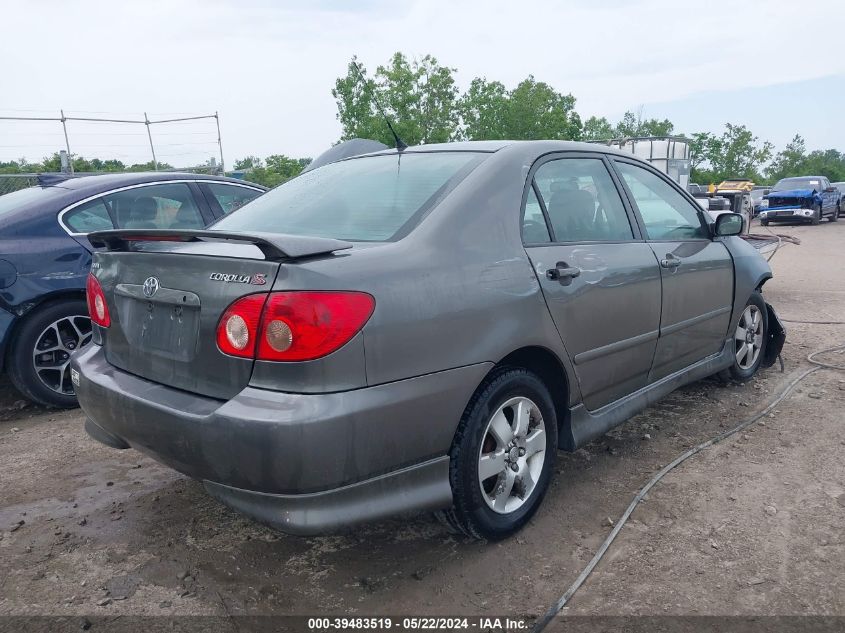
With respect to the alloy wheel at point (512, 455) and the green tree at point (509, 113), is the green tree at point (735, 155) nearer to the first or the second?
the green tree at point (509, 113)

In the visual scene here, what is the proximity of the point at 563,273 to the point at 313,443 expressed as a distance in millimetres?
1381

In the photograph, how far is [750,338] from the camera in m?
4.79

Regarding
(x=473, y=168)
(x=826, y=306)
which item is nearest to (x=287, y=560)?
(x=473, y=168)

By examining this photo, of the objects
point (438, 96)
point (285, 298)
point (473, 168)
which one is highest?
point (438, 96)

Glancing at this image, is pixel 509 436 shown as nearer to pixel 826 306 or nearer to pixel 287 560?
pixel 287 560

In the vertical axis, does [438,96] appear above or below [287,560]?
above

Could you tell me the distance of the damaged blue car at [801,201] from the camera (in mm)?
22391

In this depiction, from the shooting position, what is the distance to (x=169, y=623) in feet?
7.56

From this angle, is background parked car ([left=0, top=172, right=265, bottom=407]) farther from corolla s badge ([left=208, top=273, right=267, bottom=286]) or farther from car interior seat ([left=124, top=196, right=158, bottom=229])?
corolla s badge ([left=208, top=273, right=267, bottom=286])

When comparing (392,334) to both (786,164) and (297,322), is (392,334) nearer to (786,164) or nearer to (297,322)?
(297,322)

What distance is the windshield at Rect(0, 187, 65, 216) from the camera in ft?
15.0

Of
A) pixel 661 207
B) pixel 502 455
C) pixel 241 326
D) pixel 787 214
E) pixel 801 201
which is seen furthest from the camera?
pixel 787 214

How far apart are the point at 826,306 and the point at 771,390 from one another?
Answer: 150 inches

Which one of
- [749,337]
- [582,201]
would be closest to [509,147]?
[582,201]
